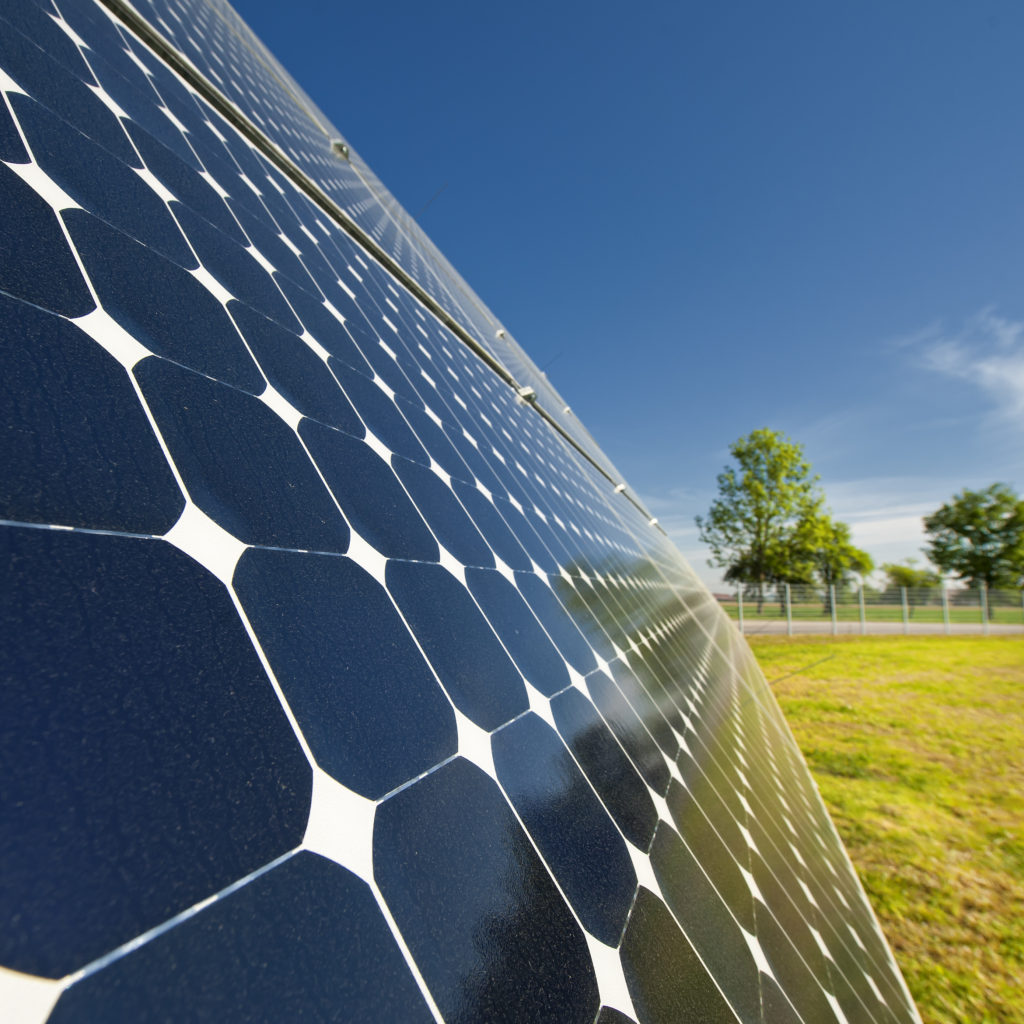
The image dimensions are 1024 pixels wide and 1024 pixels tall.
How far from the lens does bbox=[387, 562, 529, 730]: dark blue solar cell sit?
97 cm

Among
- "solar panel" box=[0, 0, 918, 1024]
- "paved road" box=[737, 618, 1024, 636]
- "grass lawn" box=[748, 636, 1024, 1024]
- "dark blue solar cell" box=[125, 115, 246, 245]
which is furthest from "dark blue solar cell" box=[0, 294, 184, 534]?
"paved road" box=[737, 618, 1024, 636]

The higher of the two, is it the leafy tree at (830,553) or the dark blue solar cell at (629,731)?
the leafy tree at (830,553)

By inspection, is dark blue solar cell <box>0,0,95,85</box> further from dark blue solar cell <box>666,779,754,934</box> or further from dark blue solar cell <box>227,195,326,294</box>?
dark blue solar cell <box>666,779,754,934</box>

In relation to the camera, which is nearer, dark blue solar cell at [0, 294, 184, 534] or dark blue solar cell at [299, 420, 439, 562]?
dark blue solar cell at [0, 294, 184, 534]

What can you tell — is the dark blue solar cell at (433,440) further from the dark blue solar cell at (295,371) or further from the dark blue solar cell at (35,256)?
the dark blue solar cell at (35,256)

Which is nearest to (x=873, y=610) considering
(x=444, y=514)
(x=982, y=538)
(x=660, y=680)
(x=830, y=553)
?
(x=830, y=553)

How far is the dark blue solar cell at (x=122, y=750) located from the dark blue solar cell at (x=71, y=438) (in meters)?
0.03

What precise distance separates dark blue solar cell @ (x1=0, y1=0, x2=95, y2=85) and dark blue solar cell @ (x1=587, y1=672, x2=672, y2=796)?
1.97 meters

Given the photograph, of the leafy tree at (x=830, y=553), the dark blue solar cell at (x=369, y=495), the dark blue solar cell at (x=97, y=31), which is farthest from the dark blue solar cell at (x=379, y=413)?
the leafy tree at (x=830, y=553)

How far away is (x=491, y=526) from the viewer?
5.88 ft

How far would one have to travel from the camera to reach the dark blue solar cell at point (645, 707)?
1788 mm

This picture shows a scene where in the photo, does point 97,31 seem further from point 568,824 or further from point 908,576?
point 908,576

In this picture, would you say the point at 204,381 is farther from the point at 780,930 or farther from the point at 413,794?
the point at 780,930

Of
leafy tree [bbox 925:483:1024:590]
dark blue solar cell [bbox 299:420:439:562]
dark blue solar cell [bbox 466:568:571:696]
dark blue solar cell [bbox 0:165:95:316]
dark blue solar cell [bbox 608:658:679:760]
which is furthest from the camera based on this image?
leafy tree [bbox 925:483:1024:590]
